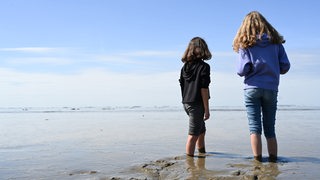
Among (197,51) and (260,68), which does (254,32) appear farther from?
(197,51)

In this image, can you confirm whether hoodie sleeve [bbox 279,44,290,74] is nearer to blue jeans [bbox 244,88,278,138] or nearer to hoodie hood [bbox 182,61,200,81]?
blue jeans [bbox 244,88,278,138]

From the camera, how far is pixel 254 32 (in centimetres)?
504

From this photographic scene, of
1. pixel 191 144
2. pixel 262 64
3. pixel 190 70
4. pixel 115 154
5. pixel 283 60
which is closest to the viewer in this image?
pixel 262 64

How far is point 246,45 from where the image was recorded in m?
5.01

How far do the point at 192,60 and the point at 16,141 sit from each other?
465cm

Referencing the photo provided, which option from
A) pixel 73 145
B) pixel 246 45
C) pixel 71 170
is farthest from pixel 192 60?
pixel 73 145

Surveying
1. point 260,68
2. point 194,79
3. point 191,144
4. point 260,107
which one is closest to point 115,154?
point 191,144

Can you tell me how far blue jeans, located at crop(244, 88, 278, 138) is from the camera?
503 centimetres

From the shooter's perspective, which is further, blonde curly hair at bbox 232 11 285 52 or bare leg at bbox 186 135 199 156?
bare leg at bbox 186 135 199 156

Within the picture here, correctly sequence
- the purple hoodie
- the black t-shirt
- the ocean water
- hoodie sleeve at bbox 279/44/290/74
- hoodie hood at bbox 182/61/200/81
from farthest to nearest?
hoodie hood at bbox 182/61/200/81
the black t-shirt
hoodie sleeve at bbox 279/44/290/74
the purple hoodie
the ocean water

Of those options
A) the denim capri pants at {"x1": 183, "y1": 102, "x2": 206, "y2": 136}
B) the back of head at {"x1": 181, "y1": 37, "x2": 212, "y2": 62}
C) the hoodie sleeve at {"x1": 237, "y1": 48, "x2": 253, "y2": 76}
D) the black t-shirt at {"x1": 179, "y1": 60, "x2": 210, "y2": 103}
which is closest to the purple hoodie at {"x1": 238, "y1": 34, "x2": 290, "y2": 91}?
the hoodie sleeve at {"x1": 237, "y1": 48, "x2": 253, "y2": 76}

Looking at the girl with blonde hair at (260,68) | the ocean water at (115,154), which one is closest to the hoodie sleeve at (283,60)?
the girl with blonde hair at (260,68)

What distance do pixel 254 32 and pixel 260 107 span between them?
1031 mm

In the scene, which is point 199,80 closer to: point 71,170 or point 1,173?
point 71,170
